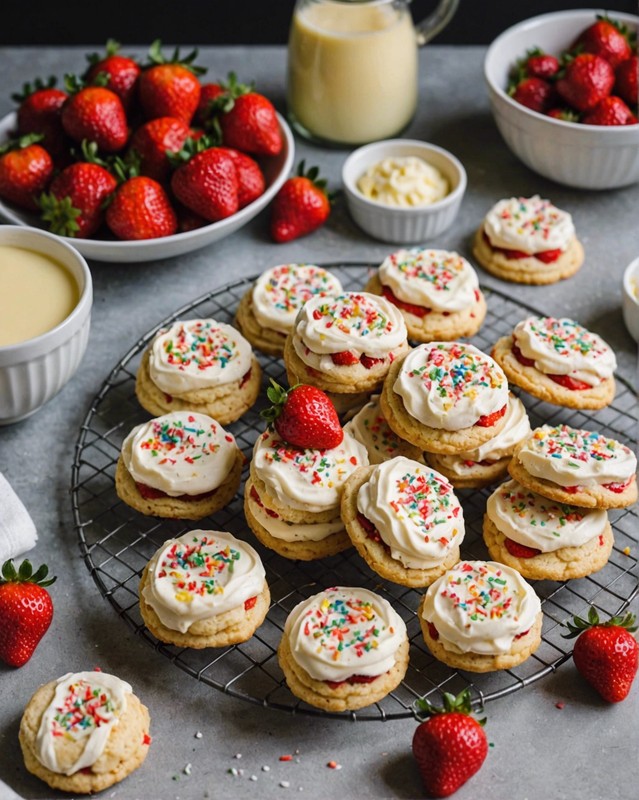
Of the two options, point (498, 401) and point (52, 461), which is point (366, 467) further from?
point (52, 461)

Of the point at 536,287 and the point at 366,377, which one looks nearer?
the point at 366,377

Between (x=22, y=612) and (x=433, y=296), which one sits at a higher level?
(x=433, y=296)

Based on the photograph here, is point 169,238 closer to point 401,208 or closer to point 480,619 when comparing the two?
point 401,208

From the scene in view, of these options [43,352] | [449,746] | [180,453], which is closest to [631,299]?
[180,453]

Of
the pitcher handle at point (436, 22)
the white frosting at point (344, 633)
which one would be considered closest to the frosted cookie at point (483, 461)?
the white frosting at point (344, 633)

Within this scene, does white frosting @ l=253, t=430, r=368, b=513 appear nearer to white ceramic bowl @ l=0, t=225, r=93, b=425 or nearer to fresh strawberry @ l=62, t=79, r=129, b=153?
white ceramic bowl @ l=0, t=225, r=93, b=425

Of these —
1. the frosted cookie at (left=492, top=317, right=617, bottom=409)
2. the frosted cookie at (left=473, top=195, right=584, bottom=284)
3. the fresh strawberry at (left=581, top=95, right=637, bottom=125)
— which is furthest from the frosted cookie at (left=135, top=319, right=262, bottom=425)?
the fresh strawberry at (left=581, top=95, right=637, bottom=125)

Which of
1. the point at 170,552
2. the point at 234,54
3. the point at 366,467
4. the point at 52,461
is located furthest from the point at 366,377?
the point at 234,54
